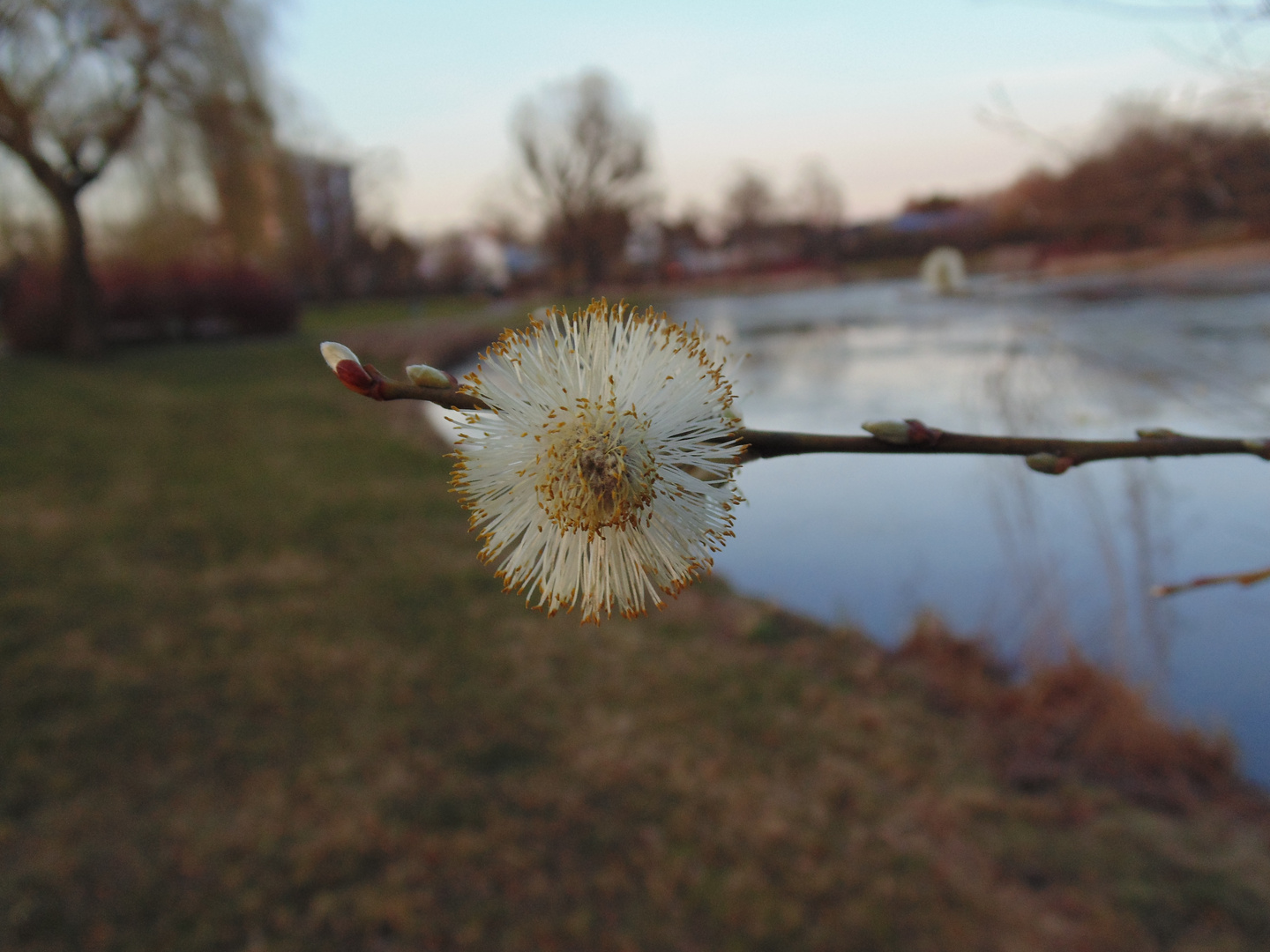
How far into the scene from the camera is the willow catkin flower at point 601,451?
29.6 inches

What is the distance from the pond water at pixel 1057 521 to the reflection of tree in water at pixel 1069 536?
0.01 m

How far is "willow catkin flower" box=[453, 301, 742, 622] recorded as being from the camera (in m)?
0.75

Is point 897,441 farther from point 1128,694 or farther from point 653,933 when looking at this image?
point 1128,694

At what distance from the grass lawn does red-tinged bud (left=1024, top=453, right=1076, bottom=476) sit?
255 centimetres

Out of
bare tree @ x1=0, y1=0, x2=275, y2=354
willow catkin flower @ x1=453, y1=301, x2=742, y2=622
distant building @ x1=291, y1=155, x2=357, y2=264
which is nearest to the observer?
willow catkin flower @ x1=453, y1=301, x2=742, y2=622

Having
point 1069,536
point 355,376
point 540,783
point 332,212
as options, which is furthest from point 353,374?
point 332,212

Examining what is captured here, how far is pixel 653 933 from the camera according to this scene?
278 cm

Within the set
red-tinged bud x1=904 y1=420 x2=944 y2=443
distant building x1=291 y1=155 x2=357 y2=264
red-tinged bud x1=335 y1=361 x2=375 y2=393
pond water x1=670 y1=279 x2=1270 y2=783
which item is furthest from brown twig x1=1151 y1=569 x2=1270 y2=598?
distant building x1=291 y1=155 x2=357 y2=264

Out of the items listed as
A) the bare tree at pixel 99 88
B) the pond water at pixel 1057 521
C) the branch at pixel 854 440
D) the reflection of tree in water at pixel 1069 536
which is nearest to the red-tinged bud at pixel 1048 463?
the branch at pixel 854 440

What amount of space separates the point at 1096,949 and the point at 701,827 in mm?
1360

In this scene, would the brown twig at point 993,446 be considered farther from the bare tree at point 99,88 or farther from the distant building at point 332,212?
the distant building at point 332,212

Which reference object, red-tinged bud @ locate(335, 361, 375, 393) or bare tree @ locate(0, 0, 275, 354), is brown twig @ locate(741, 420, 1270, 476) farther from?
bare tree @ locate(0, 0, 275, 354)

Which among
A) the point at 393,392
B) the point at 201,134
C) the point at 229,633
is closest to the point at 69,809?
the point at 229,633

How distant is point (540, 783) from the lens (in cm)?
355
